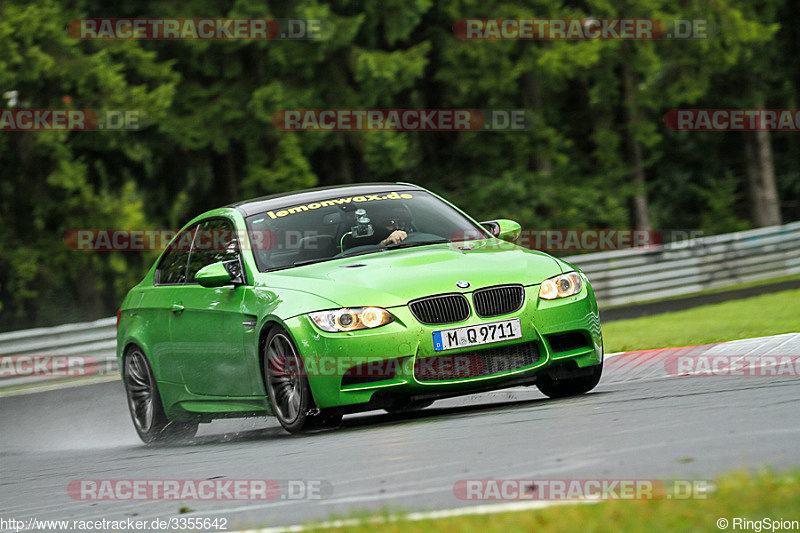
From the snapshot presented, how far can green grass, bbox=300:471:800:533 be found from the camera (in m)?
3.97

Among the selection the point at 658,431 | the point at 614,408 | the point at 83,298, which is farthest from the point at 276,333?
the point at 83,298

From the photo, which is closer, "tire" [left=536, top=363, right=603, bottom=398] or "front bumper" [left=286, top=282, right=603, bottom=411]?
"front bumper" [left=286, top=282, right=603, bottom=411]

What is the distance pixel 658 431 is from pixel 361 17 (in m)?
18.1

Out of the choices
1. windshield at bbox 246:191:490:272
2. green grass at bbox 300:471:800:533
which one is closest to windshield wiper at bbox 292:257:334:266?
windshield at bbox 246:191:490:272

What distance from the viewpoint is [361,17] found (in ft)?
76.6

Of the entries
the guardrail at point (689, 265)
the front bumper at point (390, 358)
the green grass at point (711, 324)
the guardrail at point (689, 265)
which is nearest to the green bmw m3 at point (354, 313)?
the front bumper at point (390, 358)

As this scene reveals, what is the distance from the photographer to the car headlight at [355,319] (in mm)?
7801

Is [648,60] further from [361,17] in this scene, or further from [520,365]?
[520,365]

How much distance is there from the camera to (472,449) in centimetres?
624

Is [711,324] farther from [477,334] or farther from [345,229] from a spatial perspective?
[477,334]

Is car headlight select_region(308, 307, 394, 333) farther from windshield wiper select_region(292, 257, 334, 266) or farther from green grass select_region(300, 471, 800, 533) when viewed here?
green grass select_region(300, 471, 800, 533)

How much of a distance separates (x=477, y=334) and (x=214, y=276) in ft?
6.20

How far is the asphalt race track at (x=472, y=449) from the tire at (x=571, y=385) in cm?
12

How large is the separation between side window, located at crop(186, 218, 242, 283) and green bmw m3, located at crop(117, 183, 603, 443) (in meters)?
0.02
